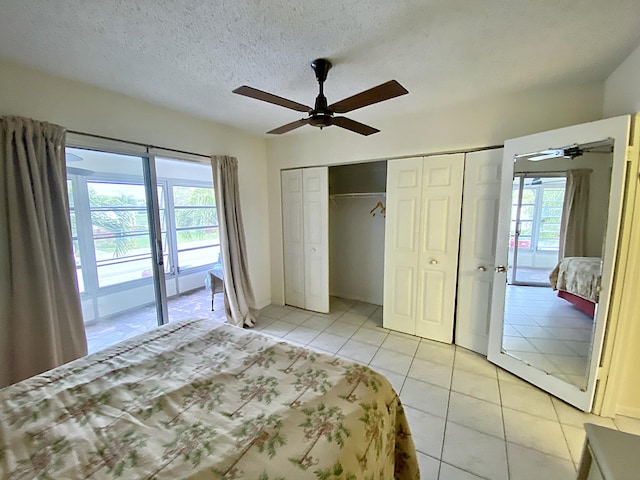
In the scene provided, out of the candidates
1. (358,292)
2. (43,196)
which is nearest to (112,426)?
(43,196)

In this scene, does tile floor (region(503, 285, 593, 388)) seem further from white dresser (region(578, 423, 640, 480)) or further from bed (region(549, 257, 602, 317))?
white dresser (region(578, 423, 640, 480))

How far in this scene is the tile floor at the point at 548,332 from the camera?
202 cm

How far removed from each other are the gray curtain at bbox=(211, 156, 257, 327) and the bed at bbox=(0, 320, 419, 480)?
1.72m

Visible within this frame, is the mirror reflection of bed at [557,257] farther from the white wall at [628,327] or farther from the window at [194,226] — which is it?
the window at [194,226]

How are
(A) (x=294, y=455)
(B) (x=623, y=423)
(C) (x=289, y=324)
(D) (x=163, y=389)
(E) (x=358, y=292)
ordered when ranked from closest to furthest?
(A) (x=294, y=455) → (D) (x=163, y=389) → (B) (x=623, y=423) → (C) (x=289, y=324) → (E) (x=358, y=292)

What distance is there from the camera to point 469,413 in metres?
1.89

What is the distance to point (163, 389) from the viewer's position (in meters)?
1.16

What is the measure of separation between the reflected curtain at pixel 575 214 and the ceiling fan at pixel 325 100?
1580mm

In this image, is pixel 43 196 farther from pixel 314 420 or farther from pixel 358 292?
pixel 358 292

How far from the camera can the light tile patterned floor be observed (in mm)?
1517

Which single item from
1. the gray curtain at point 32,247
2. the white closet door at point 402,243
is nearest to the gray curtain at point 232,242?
the gray curtain at point 32,247

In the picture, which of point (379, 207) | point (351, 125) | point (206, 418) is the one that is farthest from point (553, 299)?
point (206, 418)

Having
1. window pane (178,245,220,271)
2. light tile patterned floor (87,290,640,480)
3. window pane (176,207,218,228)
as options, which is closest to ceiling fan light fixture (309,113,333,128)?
light tile patterned floor (87,290,640,480)

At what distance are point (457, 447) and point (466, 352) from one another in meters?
1.28
